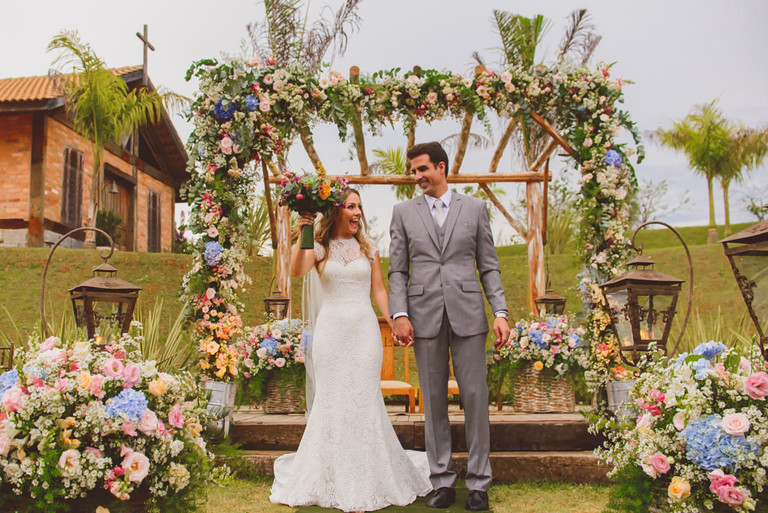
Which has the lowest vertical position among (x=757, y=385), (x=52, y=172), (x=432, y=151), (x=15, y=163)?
(x=757, y=385)

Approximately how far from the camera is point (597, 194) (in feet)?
20.1

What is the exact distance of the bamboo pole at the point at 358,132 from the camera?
6.30m

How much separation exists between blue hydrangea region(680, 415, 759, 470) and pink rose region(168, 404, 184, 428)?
2.25 metres

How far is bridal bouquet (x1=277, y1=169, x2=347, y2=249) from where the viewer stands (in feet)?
13.9

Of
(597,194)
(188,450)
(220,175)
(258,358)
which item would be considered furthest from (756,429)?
(220,175)

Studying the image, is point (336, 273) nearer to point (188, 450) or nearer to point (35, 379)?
point (188, 450)

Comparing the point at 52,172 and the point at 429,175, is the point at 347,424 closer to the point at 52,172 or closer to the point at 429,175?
the point at 429,175

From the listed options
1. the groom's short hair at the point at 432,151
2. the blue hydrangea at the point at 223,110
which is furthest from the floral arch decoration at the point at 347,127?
the groom's short hair at the point at 432,151

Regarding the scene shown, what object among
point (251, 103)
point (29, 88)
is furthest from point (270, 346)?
point (29, 88)

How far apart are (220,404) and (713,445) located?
12.6 feet

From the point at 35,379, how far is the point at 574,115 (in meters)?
5.34

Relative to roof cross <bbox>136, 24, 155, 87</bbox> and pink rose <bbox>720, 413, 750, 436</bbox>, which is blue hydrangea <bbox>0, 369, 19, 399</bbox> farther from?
roof cross <bbox>136, 24, 155, 87</bbox>

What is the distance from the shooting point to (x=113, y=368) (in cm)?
286

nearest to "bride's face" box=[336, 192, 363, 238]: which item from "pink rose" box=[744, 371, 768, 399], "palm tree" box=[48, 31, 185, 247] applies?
"pink rose" box=[744, 371, 768, 399]
